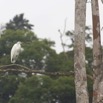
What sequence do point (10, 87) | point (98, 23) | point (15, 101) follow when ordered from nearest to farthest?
point (98, 23)
point (15, 101)
point (10, 87)

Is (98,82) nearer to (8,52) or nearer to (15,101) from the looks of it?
(15,101)

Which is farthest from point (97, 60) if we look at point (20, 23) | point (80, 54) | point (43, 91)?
point (20, 23)

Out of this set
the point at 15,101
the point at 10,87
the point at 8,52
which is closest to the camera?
the point at 15,101

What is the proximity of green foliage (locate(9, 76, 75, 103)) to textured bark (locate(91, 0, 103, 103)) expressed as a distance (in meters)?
16.3

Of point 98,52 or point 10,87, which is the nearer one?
point 98,52

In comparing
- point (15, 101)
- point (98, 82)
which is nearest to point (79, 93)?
point (98, 82)

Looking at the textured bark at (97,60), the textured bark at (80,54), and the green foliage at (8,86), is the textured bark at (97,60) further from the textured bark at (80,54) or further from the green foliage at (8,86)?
the green foliage at (8,86)

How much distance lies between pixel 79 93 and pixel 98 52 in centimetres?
57

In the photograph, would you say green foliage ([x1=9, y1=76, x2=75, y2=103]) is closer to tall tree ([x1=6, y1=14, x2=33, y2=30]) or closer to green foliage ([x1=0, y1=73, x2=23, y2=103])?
green foliage ([x1=0, y1=73, x2=23, y2=103])

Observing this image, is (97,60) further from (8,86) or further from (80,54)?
(8,86)

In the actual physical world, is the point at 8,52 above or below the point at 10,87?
above

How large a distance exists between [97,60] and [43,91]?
55.7ft

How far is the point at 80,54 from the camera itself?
19.2 feet

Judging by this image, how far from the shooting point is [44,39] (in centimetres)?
2673
